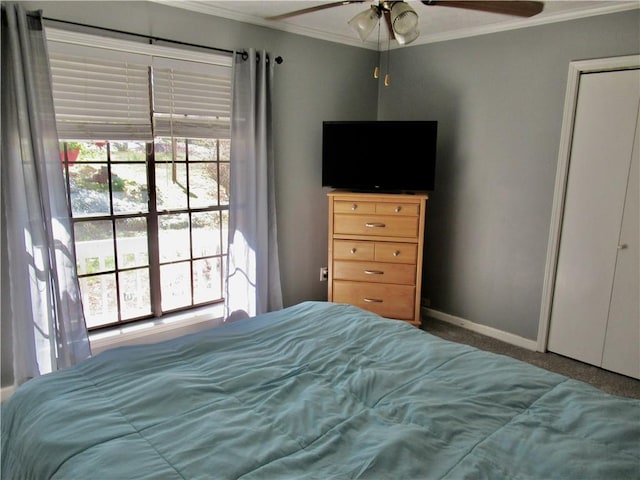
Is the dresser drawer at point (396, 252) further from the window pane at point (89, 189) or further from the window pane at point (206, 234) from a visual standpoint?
the window pane at point (89, 189)

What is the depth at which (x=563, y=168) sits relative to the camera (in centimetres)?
325

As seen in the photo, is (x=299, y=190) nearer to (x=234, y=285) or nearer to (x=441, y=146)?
(x=234, y=285)

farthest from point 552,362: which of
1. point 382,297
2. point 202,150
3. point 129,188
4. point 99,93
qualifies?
point 99,93

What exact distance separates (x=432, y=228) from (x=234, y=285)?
1821 millimetres

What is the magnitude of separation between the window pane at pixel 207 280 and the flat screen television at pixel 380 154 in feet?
3.82

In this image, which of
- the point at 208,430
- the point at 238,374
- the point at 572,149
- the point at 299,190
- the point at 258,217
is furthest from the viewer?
the point at 299,190

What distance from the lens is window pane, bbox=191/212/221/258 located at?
3475mm

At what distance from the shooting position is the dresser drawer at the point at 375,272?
3676 millimetres

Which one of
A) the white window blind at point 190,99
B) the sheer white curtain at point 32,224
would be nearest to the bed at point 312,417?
Answer: the sheer white curtain at point 32,224

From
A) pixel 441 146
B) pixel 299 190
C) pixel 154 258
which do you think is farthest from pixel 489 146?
pixel 154 258

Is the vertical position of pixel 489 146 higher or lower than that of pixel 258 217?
higher

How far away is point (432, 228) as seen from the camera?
4.12 meters

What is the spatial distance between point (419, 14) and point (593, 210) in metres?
1.80

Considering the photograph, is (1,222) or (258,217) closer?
(1,222)
